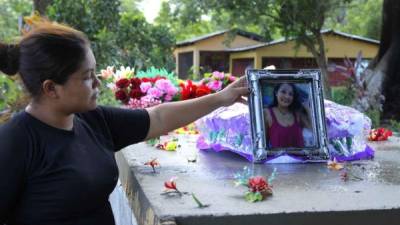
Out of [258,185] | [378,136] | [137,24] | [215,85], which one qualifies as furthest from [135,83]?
[137,24]

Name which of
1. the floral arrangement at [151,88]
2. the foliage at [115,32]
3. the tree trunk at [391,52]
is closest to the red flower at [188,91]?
the floral arrangement at [151,88]

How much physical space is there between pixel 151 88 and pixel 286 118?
47.8 inches

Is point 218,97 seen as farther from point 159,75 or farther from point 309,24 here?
point 309,24

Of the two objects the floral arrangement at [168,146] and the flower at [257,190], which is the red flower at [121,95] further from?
the flower at [257,190]

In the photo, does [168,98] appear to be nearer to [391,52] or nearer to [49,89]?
[49,89]

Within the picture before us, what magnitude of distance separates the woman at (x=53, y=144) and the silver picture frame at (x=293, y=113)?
0.86 m

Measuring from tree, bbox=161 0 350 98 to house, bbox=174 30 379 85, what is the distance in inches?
189

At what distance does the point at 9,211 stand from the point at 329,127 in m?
1.60

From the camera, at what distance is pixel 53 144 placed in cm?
175

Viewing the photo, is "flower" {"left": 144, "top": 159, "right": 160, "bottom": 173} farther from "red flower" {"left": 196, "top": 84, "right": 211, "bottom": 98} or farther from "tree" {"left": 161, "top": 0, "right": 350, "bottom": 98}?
"tree" {"left": 161, "top": 0, "right": 350, "bottom": 98}

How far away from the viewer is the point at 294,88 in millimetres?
2604

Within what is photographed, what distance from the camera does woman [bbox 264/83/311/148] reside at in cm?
254

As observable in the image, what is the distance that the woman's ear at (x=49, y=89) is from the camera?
5.71 ft

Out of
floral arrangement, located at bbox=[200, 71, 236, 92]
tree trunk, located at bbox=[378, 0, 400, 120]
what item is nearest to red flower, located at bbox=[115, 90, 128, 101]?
floral arrangement, located at bbox=[200, 71, 236, 92]
